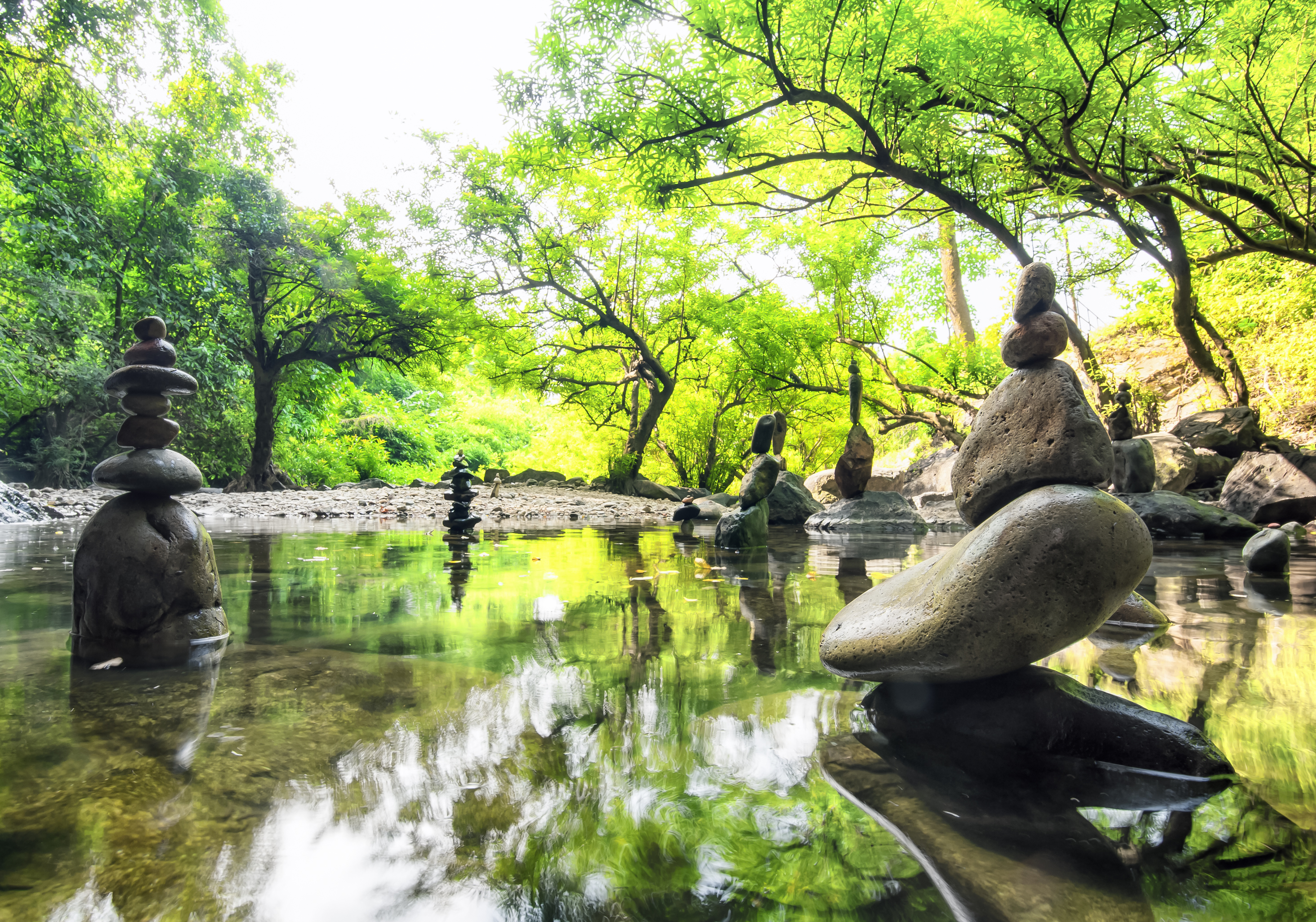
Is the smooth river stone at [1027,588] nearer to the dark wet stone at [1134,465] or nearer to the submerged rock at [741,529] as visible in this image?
the submerged rock at [741,529]

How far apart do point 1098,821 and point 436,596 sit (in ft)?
11.5

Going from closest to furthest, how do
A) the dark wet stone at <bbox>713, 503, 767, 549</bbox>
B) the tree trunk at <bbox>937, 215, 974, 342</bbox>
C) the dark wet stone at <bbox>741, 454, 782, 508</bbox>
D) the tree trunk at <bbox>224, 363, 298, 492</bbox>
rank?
1. the dark wet stone at <bbox>713, 503, 767, 549</bbox>
2. the dark wet stone at <bbox>741, 454, 782, 508</bbox>
3. the tree trunk at <bbox>937, 215, 974, 342</bbox>
4. the tree trunk at <bbox>224, 363, 298, 492</bbox>

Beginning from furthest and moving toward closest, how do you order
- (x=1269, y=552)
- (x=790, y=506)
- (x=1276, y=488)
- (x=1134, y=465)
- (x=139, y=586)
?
1. (x=790, y=506)
2. (x=1276, y=488)
3. (x=1134, y=465)
4. (x=1269, y=552)
5. (x=139, y=586)

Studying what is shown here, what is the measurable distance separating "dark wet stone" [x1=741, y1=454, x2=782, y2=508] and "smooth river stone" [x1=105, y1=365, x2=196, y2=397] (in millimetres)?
5325

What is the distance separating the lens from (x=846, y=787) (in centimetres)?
156

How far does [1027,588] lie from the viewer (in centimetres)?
175

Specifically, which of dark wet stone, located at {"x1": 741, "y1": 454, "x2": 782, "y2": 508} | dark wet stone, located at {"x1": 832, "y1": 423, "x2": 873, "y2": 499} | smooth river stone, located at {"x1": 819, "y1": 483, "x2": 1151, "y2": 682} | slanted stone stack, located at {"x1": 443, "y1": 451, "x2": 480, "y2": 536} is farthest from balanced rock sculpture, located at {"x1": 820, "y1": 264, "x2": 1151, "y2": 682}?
dark wet stone, located at {"x1": 832, "y1": 423, "x2": 873, "y2": 499}

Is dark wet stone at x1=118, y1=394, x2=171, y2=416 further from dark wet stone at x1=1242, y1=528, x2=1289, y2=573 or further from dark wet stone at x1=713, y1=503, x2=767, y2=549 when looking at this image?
dark wet stone at x1=1242, y1=528, x2=1289, y2=573

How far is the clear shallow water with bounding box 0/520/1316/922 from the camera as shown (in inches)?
45.1

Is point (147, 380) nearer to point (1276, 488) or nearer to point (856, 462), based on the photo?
point (856, 462)

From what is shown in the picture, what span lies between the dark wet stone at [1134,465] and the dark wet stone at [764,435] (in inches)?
169

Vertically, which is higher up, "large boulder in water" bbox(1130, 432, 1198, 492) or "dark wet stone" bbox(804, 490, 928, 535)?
"large boulder in water" bbox(1130, 432, 1198, 492)

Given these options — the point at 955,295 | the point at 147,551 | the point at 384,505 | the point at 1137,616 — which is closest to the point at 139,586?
the point at 147,551

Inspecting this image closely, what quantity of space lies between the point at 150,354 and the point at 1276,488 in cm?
1218
